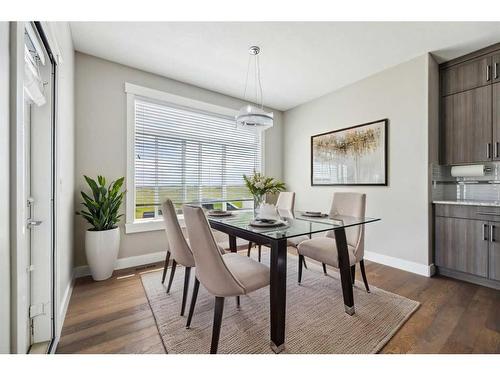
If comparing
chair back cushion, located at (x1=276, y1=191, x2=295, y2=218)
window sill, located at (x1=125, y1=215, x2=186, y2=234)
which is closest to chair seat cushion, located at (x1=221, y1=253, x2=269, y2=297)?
chair back cushion, located at (x1=276, y1=191, x2=295, y2=218)

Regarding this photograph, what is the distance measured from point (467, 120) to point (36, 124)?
428 centimetres

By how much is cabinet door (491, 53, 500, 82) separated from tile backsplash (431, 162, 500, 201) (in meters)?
0.98

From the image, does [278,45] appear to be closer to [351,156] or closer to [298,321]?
[351,156]

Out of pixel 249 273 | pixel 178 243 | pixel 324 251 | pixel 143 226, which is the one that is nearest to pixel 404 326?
pixel 324 251

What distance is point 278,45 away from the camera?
2441 mm

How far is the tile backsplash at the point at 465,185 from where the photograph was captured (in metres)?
2.63

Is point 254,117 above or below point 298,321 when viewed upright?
above

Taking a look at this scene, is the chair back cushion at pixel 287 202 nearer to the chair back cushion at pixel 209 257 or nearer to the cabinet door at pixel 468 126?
the chair back cushion at pixel 209 257

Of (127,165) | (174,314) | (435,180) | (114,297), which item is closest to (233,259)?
(174,314)

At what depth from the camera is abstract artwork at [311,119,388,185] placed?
10.1 ft

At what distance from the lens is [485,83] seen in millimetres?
2467

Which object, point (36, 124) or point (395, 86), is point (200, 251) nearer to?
point (36, 124)

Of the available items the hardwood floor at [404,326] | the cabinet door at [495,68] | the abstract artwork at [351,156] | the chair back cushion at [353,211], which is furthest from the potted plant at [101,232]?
the cabinet door at [495,68]

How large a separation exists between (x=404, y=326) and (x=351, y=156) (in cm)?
240
